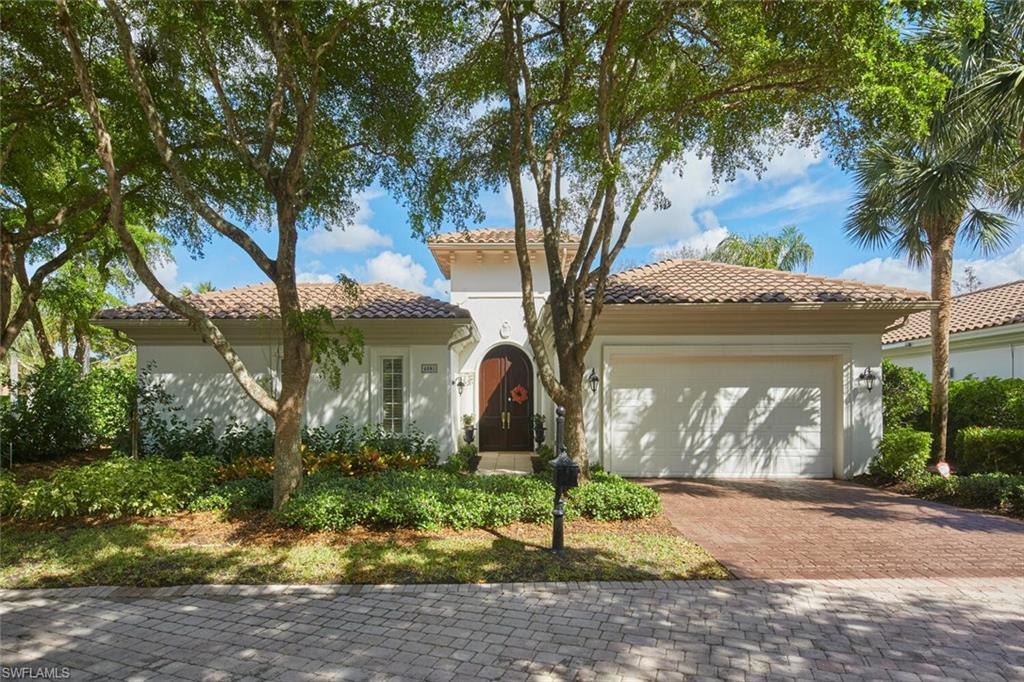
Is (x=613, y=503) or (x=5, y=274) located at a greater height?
(x=5, y=274)

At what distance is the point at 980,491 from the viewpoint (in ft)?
25.5

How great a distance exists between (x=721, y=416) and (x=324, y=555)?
25.9ft

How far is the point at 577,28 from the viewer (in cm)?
778

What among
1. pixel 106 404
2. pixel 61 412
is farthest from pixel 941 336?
pixel 61 412

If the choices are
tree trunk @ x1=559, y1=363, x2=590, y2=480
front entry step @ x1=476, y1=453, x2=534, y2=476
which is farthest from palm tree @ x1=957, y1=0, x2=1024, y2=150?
front entry step @ x1=476, y1=453, x2=534, y2=476

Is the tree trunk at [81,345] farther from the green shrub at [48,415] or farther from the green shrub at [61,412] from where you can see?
the green shrub at [48,415]

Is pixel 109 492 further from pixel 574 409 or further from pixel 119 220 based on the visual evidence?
pixel 574 409

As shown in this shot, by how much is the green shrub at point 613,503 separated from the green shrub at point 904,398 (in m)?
7.34

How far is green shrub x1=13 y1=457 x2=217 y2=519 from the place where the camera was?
6.64 m

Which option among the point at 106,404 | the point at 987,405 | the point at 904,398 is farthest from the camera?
the point at 106,404

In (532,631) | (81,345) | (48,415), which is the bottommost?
(532,631)

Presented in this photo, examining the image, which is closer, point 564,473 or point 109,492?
point 564,473

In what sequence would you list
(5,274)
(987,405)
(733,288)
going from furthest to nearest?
(987,405) < (733,288) < (5,274)

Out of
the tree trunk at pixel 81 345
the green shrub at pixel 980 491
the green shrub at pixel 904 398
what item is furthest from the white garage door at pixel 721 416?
the tree trunk at pixel 81 345
